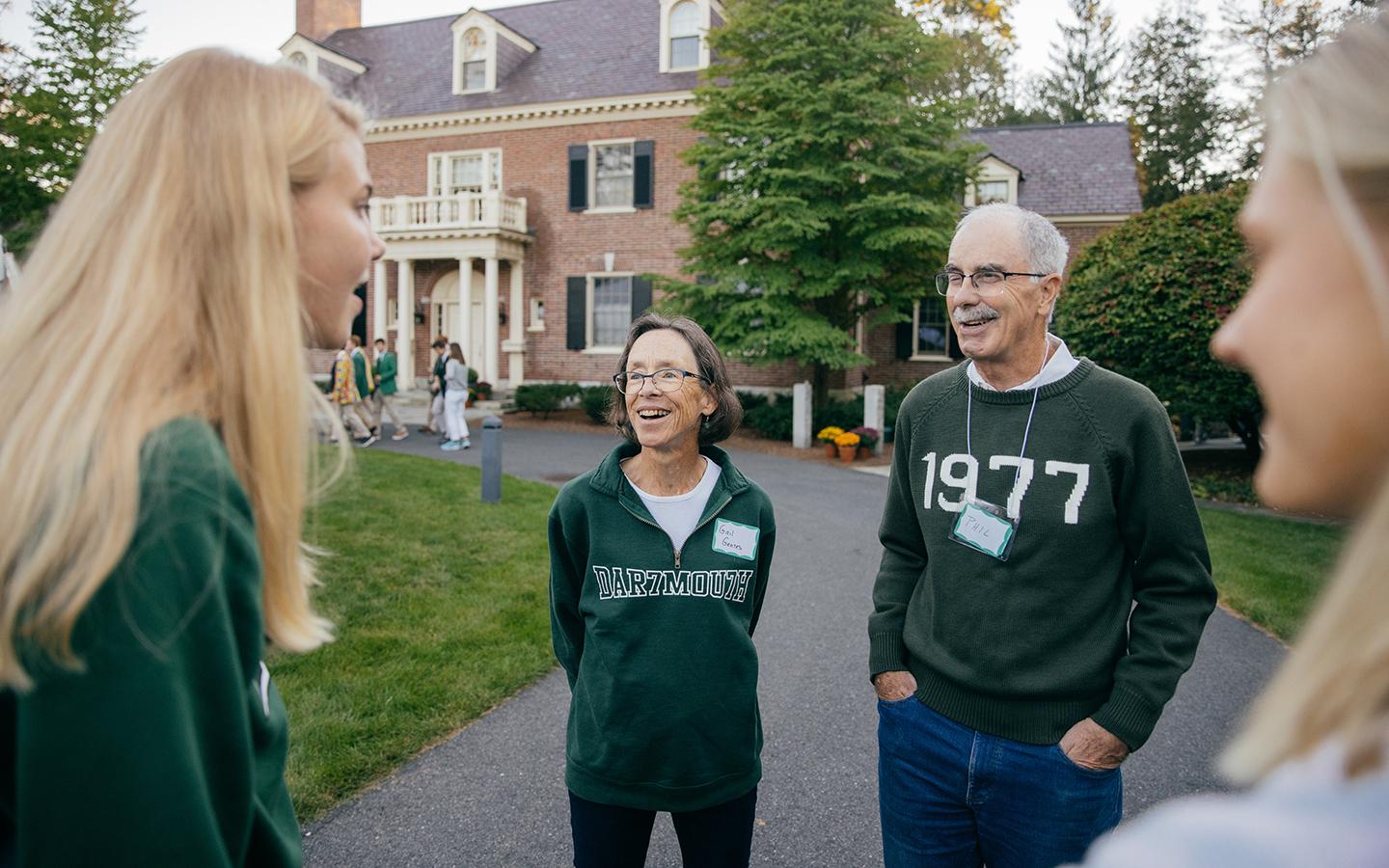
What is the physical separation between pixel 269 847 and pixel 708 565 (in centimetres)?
156

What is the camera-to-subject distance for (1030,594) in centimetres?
231

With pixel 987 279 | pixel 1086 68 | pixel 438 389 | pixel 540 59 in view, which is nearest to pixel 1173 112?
pixel 1086 68

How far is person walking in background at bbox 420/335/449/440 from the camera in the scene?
16562mm

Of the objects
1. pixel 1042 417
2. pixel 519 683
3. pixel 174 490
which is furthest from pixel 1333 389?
pixel 519 683

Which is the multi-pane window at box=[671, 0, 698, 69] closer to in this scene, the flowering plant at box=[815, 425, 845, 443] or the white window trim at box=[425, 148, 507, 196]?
the white window trim at box=[425, 148, 507, 196]

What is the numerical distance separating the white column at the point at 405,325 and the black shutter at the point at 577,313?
16.2ft

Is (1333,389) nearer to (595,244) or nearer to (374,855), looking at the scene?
(374,855)

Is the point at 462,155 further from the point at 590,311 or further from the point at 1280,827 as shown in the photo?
the point at 1280,827

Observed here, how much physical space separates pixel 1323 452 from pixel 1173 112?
44.4 m

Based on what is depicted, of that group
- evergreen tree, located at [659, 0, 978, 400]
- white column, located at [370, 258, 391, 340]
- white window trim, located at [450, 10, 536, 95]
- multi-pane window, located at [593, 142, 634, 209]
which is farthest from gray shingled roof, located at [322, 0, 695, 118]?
evergreen tree, located at [659, 0, 978, 400]

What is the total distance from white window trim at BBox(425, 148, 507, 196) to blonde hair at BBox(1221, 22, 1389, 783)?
2566 centimetres

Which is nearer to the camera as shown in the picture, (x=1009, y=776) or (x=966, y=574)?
(x=1009, y=776)

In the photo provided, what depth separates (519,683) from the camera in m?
5.01

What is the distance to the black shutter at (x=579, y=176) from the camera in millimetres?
24234
